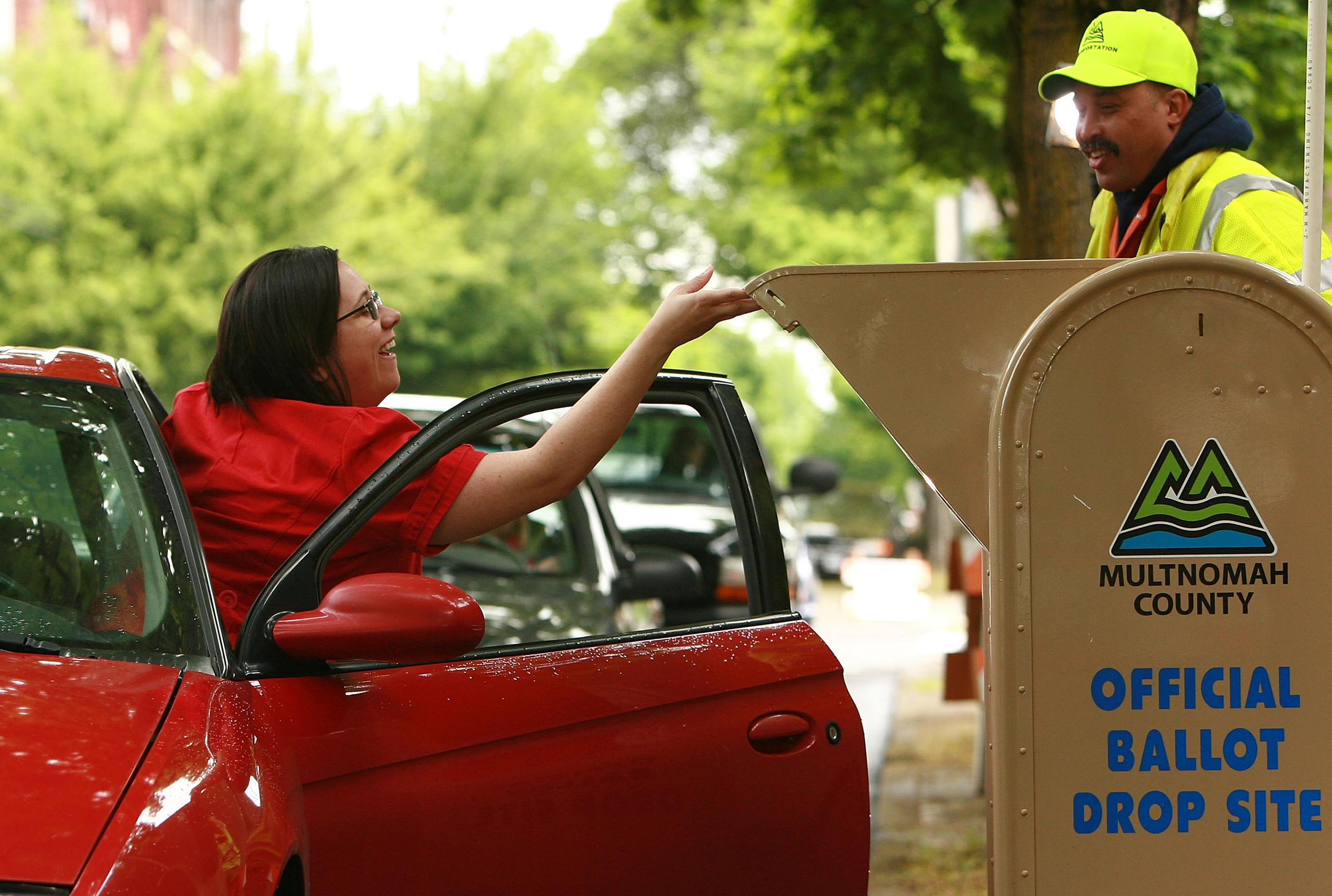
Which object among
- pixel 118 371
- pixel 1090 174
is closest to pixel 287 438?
pixel 118 371

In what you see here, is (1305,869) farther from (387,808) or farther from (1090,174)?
(1090,174)

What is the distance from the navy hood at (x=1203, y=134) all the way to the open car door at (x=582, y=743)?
39.6 inches

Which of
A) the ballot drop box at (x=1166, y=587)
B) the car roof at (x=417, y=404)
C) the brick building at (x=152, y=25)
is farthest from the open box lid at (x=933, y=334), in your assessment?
the brick building at (x=152, y=25)

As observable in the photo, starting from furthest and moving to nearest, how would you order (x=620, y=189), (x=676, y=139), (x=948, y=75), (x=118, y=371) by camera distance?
1. (x=676, y=139)
2. (x=620, y=189)
3. (x=948, y=75)
4. (x=118, y=371)

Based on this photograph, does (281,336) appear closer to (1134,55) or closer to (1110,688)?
(1110,688)

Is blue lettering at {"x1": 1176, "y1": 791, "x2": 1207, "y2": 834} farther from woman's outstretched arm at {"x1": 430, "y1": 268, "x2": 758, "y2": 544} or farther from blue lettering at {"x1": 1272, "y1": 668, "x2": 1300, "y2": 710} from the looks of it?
woman's outstretched arm at {"x1": 430, "y1": 268, "x2": 758, "y2": 544}

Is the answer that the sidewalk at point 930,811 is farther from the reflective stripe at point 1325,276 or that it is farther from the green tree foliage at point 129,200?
the green tree foliage at point 129,200

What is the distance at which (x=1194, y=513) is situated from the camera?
2256 mm

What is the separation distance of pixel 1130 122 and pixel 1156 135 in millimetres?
61

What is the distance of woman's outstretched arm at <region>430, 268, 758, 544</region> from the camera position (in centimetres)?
252

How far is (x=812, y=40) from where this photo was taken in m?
8.73

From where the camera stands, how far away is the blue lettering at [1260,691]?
7.42 ft

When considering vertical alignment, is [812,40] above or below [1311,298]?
above

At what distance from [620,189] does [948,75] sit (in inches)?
671
